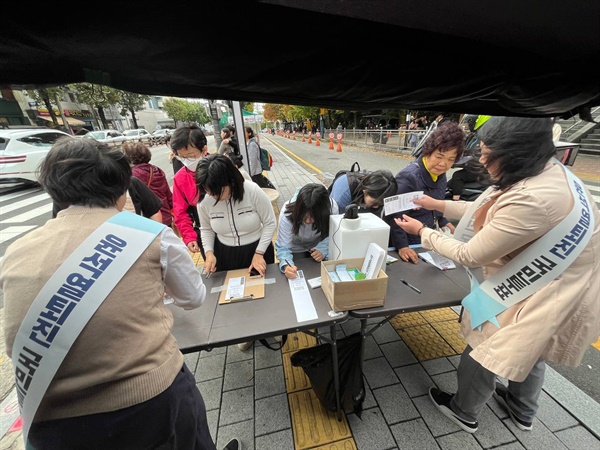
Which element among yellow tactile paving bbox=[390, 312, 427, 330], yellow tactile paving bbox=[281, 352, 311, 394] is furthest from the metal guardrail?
yellow tactile paving bbox=[281, 352, 311, 394]

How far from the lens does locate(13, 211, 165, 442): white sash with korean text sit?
0.80 metres

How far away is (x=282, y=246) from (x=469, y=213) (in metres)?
1.31

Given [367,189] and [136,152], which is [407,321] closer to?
[367,189]

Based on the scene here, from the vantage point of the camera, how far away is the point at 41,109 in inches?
987

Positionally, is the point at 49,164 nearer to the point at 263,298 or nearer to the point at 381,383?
the point at 263,298

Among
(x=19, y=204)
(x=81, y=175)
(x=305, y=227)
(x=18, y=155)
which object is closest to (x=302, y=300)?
(x=305, y=227)

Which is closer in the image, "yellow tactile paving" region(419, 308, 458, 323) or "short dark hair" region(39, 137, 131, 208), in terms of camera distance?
"short dark hair" region(39, 137, 131, 208)

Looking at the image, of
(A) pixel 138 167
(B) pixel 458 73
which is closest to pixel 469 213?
(B) pixel 458 73

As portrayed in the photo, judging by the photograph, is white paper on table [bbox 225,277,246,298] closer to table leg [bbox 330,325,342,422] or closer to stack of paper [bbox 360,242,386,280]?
table leg [bbox 330,325,342,422]

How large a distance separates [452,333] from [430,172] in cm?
158

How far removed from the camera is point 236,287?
178cm

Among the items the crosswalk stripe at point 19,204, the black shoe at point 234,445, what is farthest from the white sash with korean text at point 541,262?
the crosswalk stripe at point 19,204

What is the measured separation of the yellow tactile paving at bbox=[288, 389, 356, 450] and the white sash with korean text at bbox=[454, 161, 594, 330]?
3.83 feet

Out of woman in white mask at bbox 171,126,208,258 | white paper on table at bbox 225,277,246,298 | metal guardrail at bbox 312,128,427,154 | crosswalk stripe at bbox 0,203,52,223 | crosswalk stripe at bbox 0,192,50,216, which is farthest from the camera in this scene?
metal guardrail at bbox 312,128,427,154
